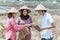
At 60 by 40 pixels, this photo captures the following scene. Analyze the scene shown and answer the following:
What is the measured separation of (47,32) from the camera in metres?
5.32

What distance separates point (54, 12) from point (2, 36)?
2.76 meters

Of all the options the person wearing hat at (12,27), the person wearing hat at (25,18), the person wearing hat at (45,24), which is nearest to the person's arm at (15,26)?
the person wearing hat at (12,27)

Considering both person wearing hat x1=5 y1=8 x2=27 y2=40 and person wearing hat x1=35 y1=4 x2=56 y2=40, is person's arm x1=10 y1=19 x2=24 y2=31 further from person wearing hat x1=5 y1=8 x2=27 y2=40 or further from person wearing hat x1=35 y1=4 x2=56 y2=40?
person wearing hat x1=35 y1=4 x2=56 y2=40

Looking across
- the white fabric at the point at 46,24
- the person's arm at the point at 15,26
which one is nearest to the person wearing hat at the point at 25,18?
the person's arm at the point at 15,26

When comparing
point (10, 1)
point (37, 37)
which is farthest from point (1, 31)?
point (10, 1)

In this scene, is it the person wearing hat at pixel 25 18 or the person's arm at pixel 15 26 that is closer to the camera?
the person's arm at pixel 15 26

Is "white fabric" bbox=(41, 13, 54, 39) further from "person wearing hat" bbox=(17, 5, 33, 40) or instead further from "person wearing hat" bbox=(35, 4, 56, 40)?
"person wearing hat" bbox=(17, 5, 33, 40)

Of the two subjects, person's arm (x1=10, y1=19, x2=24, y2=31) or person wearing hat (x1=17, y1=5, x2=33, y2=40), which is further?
person wearing hat (x1=17, y1=5, x2=33, y2=40)

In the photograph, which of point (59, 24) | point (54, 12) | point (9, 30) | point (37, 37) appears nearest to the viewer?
point (9, 30)

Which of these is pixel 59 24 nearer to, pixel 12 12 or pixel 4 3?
pixel 4 3

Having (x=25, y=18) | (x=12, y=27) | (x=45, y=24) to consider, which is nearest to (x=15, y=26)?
(x=12, y=27)

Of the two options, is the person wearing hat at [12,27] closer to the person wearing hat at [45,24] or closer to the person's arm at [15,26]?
the person's arm at [15,26]

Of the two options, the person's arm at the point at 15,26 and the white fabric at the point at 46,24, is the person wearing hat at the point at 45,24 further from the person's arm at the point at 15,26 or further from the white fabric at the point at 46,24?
the person's arm at the point at 15,26

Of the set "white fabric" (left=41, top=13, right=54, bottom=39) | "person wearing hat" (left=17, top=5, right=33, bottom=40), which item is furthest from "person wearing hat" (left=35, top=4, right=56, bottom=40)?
"person wearing hat" (left=17, top=5, right=33, bottom=40)
